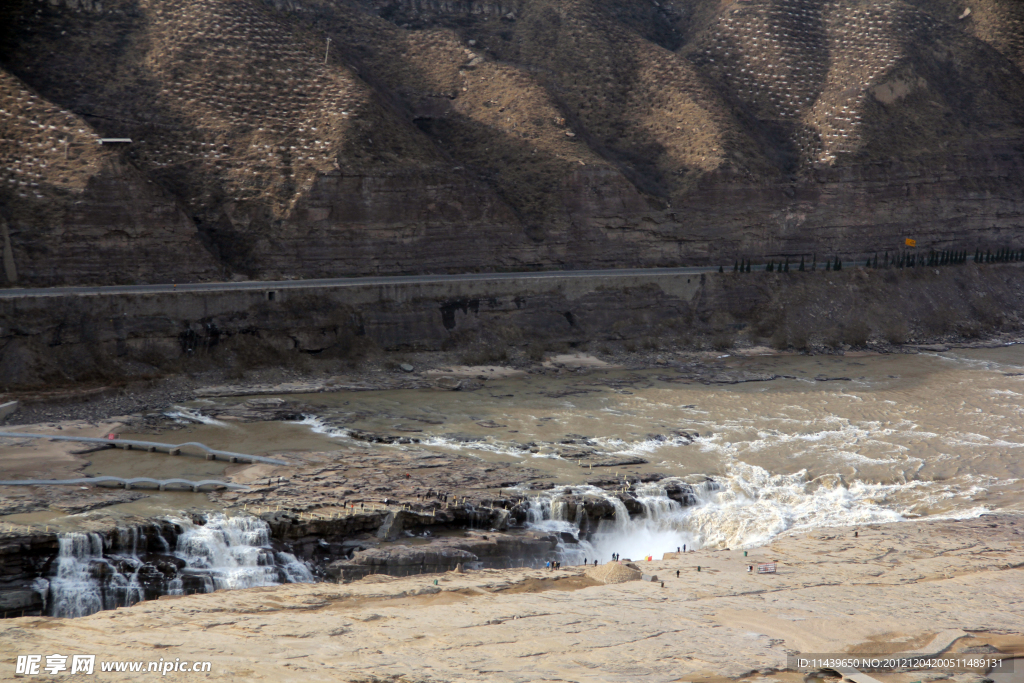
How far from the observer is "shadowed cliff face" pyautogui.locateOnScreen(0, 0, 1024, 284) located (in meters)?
40.5

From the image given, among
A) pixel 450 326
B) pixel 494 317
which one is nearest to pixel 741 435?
pixel 494 317

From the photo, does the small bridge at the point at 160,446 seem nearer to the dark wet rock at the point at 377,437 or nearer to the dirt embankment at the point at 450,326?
the dirt embankment at the point at 450,326

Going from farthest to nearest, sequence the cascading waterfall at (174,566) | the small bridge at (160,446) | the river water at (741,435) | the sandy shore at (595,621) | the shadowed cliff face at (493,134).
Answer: the shadowed cliff face at (493,134) < the small bridge at (160,446) < the river water at (741,435) < the cascading waterfall at (174,566) < the sandy shore at (595,621)

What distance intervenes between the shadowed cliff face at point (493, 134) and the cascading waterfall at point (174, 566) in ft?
65.0

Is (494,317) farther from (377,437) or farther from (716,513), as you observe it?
(716,513)

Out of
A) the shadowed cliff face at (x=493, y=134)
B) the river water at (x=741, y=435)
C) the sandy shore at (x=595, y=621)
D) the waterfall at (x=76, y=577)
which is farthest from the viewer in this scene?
the shadowed cliff face at (x=493, y=134)

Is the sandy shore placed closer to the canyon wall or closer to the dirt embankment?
the dirt embankment

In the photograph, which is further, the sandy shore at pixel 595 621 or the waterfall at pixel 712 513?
the waterfall at pixel 712 513

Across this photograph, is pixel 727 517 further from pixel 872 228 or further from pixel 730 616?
pixel 872 228

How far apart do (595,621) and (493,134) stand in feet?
130

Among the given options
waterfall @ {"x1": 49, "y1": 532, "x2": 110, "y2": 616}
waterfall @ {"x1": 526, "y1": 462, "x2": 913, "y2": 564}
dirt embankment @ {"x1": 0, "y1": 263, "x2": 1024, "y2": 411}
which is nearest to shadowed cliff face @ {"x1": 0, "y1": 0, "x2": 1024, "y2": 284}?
dirt embankment @ {"x1": 0, "y1": 263, "x2": 1024, "y2": 411}

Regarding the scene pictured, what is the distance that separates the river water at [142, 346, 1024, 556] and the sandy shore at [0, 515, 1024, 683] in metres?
2.94

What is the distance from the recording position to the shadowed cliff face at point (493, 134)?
40.5 metres

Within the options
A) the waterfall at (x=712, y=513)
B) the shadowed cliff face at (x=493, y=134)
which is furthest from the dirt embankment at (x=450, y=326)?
the waterfall at (x=712, y=513)
